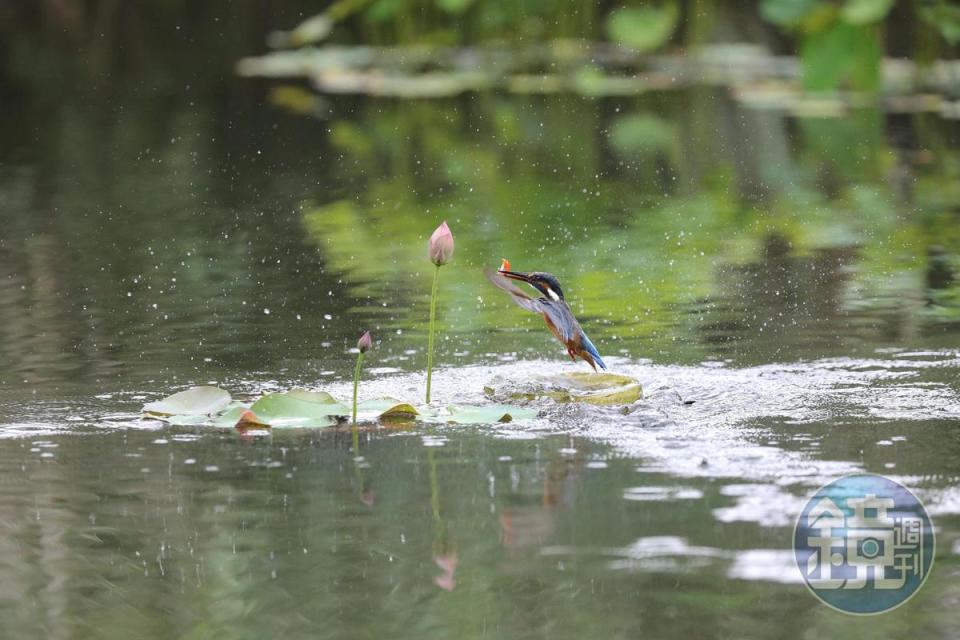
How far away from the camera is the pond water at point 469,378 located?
307cm

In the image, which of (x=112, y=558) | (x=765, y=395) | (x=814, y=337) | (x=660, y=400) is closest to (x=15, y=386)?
(x=112, y=558)

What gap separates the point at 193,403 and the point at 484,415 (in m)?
0.80

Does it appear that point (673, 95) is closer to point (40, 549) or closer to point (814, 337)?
point (814, 337)

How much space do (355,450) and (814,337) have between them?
1.92 meters

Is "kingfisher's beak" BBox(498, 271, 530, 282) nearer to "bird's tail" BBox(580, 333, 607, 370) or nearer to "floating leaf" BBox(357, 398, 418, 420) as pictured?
"bird's tail" BBox(580, 333, 607, 370)

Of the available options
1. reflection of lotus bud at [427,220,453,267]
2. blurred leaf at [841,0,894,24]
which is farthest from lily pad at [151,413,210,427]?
blurred leaf at [841,0,894,24]

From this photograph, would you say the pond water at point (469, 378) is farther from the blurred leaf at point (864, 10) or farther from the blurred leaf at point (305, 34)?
the blurred leaf at point (305, 34)

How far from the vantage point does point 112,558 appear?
3.29 m

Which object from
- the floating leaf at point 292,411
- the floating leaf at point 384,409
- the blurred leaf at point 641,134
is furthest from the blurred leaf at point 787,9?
the floating leaf at point 292,411

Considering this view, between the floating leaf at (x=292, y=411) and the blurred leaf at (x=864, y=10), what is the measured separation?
24.8 feet

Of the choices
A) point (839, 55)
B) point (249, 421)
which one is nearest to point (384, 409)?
point (249, 421)

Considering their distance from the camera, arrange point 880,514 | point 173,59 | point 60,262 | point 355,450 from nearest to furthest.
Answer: point 880,514, point 355,450, point 60,262, point 173,59

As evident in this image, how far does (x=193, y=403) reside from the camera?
4.36 m

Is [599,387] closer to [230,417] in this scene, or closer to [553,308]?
[553,308]
